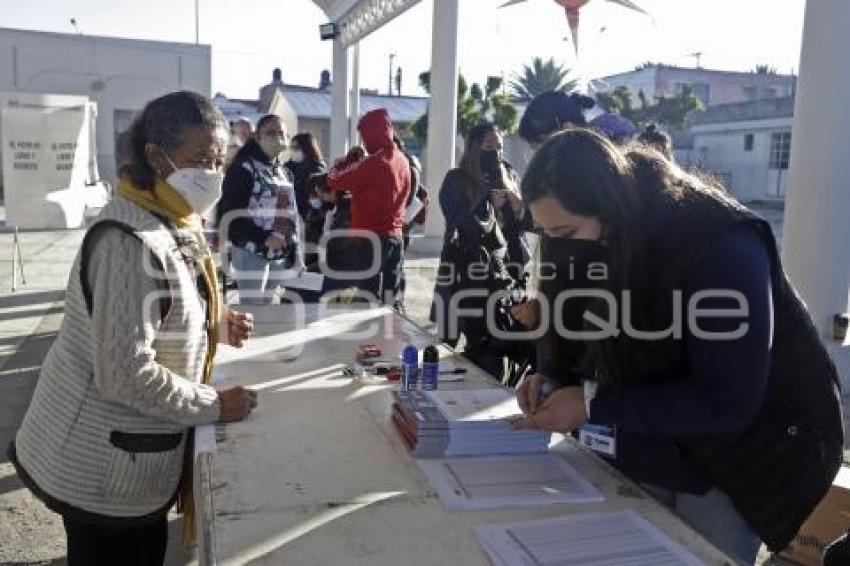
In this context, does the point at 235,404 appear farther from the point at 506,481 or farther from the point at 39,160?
the point at 39,160

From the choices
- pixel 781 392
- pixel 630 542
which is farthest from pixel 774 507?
pixel 630 542

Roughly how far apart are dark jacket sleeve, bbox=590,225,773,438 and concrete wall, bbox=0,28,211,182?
1990 cm

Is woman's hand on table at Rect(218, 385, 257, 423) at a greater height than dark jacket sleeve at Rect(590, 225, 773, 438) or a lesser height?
lesser

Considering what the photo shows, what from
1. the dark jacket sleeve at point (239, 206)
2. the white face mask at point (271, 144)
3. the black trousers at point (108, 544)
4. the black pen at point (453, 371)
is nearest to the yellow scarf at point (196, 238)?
the black trousers at point (108, 544)

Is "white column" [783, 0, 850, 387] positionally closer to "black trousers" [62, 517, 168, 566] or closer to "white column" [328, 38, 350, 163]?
"black trousers" [62, 517, 168, 566]

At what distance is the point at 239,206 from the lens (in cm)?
469

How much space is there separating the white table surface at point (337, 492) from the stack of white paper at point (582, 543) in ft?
0.12

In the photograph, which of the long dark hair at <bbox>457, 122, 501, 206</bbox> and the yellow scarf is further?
the long dark hair at <bbox>457, 122, 501, 206</bbox>

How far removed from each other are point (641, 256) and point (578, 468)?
0.54 meters

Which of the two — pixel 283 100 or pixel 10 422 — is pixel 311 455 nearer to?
pixel 10 422

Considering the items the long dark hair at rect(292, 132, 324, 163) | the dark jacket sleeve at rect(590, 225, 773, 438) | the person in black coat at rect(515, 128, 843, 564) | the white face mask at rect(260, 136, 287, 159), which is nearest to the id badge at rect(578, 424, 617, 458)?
the person in black coat at rect(515, 128, 843, 564)

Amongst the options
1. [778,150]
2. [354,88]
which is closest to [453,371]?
[354,88]

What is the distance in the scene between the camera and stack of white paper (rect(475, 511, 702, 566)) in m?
1.26

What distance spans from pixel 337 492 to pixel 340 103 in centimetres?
1484
